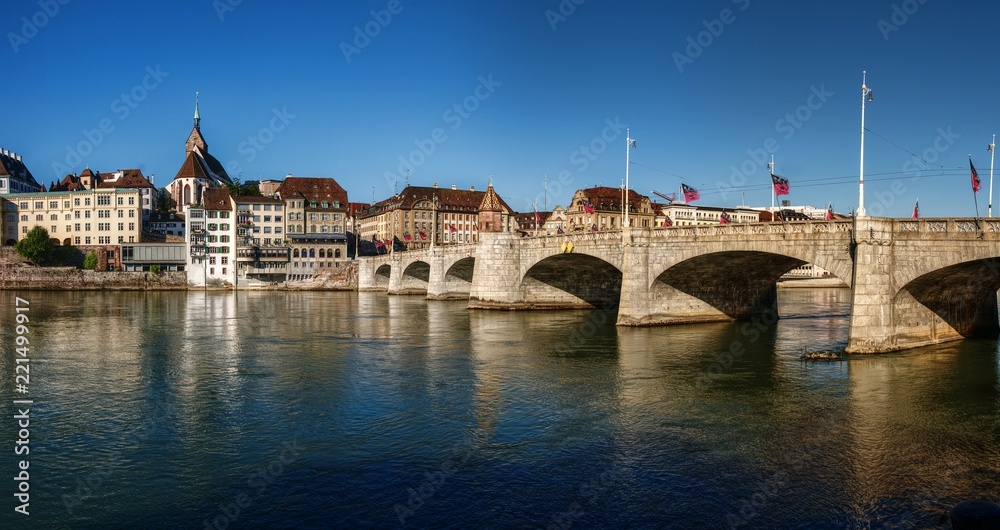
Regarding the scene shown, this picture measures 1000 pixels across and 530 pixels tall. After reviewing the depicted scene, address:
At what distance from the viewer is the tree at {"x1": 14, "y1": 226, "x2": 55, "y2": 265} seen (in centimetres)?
11725

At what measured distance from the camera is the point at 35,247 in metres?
117

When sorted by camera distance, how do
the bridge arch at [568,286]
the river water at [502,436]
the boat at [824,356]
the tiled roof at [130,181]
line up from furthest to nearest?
1. the tiled roof at [130,181]
2. the bridge arch at [568,286]
3. the boat at [824,356]
4. the river water at [502,436]

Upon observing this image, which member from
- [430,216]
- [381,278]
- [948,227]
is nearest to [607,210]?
[430,216]

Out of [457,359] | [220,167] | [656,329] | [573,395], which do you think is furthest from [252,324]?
[220,167]

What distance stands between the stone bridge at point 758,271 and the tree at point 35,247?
273 ft

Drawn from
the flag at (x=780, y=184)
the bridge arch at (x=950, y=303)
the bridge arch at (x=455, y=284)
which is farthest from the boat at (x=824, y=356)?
the bridge arch at (x=455, y=284)

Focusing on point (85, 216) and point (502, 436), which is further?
point (85, 216)

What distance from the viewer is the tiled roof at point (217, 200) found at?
121688 millimetres

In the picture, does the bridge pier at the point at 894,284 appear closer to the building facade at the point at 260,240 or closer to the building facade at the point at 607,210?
the building facade at the point at 607,210

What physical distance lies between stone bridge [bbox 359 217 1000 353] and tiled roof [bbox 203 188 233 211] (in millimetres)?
61804

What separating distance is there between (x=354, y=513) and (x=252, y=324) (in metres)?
44.3

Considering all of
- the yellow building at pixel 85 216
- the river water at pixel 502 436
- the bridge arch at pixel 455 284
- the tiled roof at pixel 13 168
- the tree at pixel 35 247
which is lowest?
the river water at pixel 502 436

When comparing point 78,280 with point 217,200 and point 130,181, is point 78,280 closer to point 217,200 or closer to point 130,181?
point 217,200

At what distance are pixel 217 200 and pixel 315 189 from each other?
19232 millimetres
